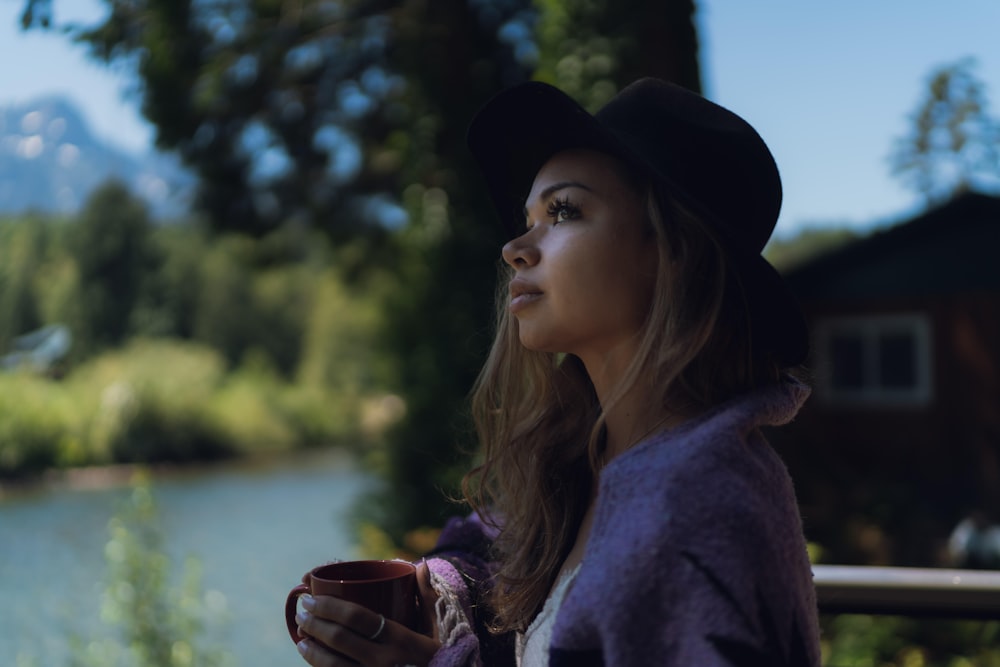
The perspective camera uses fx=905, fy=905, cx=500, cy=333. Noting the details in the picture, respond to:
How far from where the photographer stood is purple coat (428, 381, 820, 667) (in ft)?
2.71

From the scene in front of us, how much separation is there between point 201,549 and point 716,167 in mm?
10177

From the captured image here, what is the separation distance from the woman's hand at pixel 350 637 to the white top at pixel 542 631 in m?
0.14

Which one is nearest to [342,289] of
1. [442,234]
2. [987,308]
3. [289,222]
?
[289,222]

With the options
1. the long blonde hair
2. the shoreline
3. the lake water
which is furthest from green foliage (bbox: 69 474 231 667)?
the shoreline

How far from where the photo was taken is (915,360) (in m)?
10.8

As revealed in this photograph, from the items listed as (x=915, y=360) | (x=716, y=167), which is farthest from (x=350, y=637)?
(x=915, y=360)

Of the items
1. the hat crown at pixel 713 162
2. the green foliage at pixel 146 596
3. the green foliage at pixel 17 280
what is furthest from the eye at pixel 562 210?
the green foliage at pixel 17 280

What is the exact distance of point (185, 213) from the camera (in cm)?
949

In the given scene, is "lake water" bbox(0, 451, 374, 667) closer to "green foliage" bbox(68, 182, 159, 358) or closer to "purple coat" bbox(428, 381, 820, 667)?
"green foliage" bbox(68, 182, 159, 358)

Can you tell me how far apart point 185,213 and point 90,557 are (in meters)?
3.61

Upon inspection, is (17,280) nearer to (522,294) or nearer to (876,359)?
(876,359)

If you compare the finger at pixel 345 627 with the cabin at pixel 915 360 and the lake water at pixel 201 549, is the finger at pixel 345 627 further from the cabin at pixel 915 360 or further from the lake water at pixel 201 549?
the cabin at pixel 915 360

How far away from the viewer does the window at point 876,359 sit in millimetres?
10695

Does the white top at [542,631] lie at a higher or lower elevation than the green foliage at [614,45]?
lower
